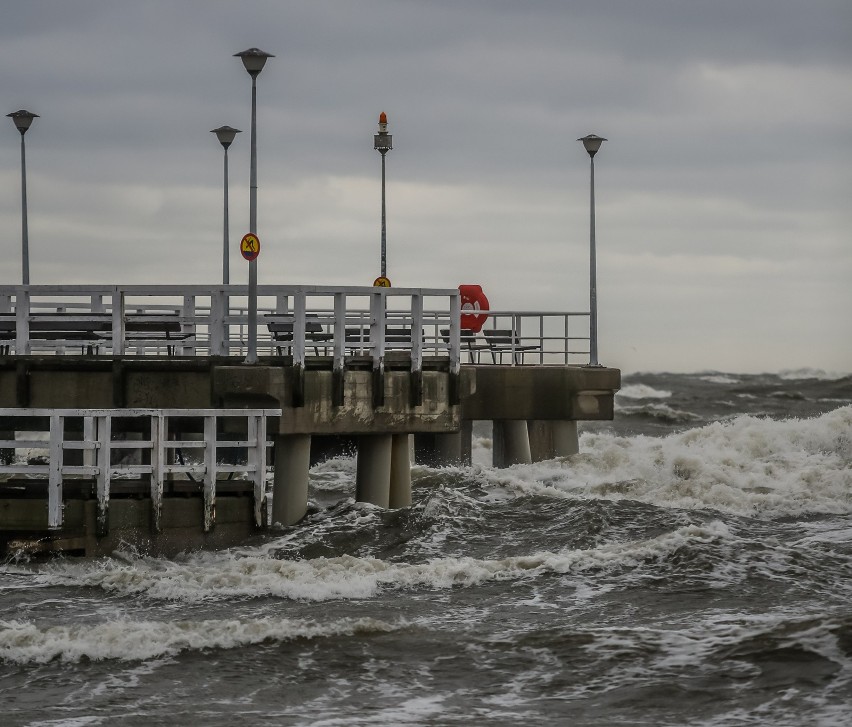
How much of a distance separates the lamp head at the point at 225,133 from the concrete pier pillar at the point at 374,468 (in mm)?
11699

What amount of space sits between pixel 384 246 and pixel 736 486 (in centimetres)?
943

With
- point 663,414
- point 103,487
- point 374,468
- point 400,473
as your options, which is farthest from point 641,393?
point 103,487

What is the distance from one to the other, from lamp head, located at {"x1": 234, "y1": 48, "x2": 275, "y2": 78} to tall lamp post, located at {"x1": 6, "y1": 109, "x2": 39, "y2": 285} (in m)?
10.7

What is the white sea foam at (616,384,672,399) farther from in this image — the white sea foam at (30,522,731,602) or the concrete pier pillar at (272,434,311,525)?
the white sea foam at (30,522,731,602)

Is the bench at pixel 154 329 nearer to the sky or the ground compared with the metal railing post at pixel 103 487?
nearer to the sky

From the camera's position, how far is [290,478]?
70.9 ft

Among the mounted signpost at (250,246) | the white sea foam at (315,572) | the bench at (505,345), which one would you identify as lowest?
the white sea foam at (315,572)

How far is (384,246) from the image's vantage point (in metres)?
32.7

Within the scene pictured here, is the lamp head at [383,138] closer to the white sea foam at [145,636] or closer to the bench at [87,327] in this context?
the bench at [87,327]

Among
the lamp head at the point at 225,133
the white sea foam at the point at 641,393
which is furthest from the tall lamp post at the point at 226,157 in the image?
the white sea foam at the point at 641,393

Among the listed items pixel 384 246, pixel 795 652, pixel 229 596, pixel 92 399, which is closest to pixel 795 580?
pixel 795 652

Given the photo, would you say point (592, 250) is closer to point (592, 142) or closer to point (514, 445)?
point (592, 142)

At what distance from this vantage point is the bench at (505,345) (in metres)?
26.4

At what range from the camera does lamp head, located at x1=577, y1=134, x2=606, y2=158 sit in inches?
1101
